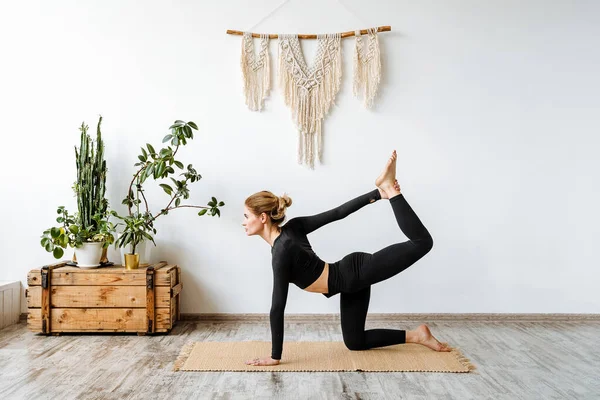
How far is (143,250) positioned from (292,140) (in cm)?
129

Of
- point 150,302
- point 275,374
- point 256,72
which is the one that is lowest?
point 275,374

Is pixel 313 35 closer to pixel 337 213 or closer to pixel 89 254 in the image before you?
pixel 337 213

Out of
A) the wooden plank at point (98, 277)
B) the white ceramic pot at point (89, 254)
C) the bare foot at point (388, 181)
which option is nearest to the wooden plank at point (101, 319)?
the wooden plank at point (98, 277)

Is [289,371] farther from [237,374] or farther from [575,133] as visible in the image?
[575,133]

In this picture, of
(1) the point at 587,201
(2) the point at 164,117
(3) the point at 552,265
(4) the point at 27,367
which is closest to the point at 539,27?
(1) the point at 587,201

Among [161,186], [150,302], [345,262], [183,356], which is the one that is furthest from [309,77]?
[183,356]

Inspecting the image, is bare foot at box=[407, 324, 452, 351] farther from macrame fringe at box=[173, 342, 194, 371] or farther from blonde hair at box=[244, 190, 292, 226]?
macrame fringe at box=[173, 342, 194, 371]

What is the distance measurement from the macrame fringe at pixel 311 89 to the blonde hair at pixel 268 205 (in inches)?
43.1

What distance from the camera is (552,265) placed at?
4.11m

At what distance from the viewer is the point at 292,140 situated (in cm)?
408

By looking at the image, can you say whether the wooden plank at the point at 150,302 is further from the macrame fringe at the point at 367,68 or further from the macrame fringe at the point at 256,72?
the macrame fringe at the point at 367,68

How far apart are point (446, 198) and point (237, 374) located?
208 cm

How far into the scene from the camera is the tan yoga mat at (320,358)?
2859mm

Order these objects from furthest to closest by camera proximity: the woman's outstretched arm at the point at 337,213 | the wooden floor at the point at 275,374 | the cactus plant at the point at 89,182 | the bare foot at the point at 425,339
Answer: the cactus plant at the point at 89,182, the bare foot at the point at 425,339, the woman's outstretched arm at the point at 337,213, the wooden floor at the point at 275,374
